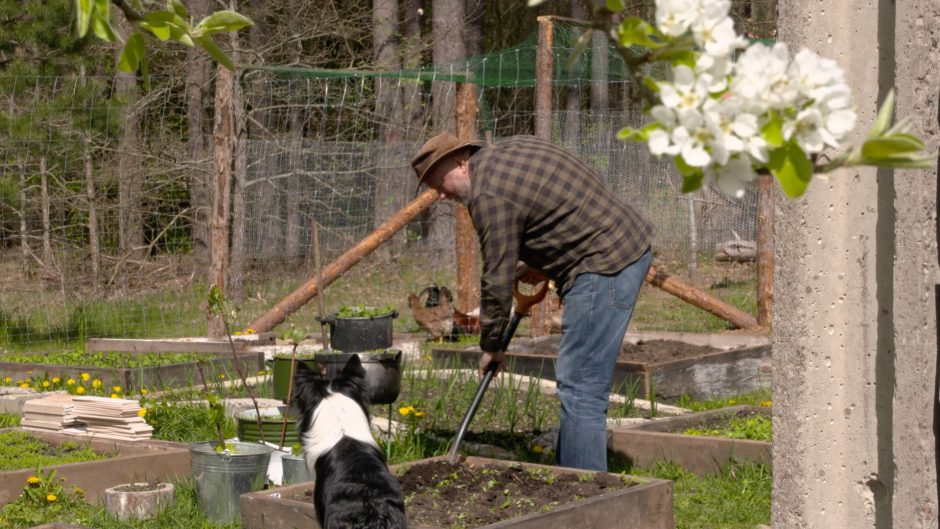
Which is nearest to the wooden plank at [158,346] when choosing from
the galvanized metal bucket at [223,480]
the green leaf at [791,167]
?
the galvanized metal bucket at [223,480]

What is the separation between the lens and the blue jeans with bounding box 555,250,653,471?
4988 millimetres

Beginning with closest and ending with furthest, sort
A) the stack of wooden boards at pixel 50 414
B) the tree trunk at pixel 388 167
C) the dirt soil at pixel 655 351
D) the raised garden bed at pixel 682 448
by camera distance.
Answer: the raised garden bed at pixel 682 448 < the stack of wooden boards at pixel 50 414 < the dirt soil at pixel 655 351 < the tree trunk at pixel 388 167

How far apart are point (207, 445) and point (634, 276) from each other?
6.62 ft

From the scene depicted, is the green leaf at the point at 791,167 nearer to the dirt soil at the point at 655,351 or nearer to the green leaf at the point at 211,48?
the green leaf at the point at 211,48

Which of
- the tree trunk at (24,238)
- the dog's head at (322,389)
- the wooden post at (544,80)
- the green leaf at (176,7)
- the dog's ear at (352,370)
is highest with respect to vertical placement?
the wooden post at (544,80)

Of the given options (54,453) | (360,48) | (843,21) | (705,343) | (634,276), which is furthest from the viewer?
(360,48)

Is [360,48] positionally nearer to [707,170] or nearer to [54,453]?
[54,453]

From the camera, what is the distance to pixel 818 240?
3521 millimetres

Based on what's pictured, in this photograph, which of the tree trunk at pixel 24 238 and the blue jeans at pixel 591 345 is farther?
the tree trunk at pixel 24 238

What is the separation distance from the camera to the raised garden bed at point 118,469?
201 inches

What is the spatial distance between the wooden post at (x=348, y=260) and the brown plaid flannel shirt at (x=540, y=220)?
4389 millimetres

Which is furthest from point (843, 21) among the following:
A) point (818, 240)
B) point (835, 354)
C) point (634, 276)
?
point (634, 276)

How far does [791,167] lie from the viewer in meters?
1.20

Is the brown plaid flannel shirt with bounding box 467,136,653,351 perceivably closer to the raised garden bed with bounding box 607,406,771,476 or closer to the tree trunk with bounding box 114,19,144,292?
the raised garden bed with bounding box 607,406,771,476
